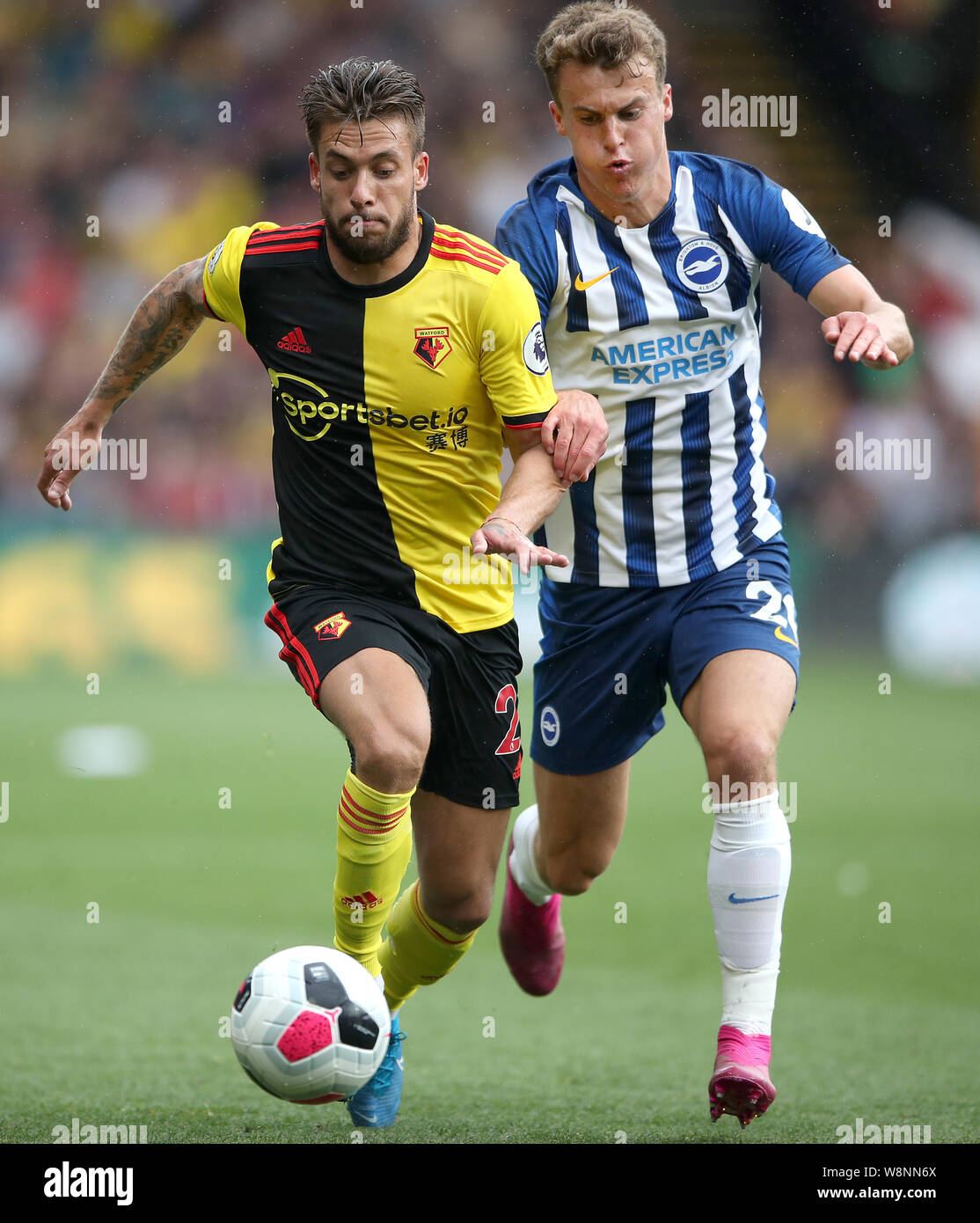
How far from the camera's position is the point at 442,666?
386cm

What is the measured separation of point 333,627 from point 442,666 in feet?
1.17

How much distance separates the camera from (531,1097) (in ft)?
13.6

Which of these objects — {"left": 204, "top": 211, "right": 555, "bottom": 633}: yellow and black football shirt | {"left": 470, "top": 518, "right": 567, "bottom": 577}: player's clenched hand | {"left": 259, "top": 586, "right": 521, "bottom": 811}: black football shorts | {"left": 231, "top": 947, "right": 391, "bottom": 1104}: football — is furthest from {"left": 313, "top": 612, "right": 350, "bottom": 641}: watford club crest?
{"left": 231, "top": 947, "right": 391, "bottom": 1104}: football

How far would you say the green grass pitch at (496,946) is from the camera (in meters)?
4.00

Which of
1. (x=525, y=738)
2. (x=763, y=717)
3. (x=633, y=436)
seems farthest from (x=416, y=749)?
(x=525, y=738)

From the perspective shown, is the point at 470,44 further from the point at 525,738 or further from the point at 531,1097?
the point at 531,1097

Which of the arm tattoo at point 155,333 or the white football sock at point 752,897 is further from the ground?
the arm tattoo at point 155,333

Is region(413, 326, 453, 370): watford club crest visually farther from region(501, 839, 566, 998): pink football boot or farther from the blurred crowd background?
the blurred crowd background

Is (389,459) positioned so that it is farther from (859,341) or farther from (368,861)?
(859,341)

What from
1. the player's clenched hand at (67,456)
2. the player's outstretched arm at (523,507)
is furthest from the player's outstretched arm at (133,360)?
the player's outstretched arm at (523,507)

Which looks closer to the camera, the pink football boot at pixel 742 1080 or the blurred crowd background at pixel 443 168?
the pink football boot at pixel 742 1080

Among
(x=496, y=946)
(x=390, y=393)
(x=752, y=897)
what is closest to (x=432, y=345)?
(x=390, y=393)

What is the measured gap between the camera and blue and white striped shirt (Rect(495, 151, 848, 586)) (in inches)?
157

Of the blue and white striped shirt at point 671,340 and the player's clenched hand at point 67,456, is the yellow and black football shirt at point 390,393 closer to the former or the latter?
the blue and white striped shirt at point 671,340
